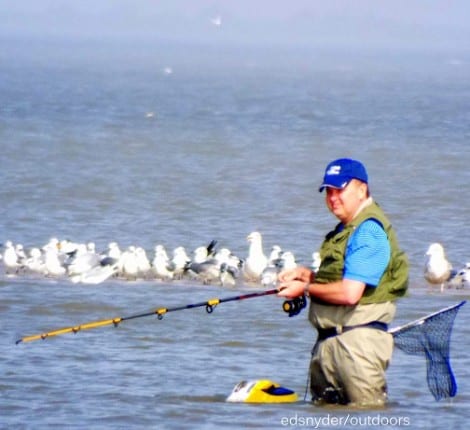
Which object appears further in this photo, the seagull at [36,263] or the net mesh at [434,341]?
the seagull at [36,263]

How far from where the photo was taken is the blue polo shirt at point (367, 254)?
28.8 feet

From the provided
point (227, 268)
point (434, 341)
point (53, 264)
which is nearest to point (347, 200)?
point (434, 341)

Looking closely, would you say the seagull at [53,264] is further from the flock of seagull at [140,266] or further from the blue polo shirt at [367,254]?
Result: the blue polo shirt at [367,254]

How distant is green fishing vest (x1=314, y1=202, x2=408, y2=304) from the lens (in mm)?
8922

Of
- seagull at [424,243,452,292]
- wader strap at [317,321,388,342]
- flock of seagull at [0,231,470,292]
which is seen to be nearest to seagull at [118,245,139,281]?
flock of seagull at [0,231,470,292]

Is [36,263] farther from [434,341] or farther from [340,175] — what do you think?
[340,175]

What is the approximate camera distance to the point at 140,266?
17.2 m

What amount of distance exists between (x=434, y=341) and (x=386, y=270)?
850 millimetres

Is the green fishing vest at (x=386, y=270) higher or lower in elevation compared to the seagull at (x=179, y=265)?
higher

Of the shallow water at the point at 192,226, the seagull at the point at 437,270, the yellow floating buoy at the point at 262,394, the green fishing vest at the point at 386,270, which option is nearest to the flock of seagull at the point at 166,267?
the seagull at the point at 437,270

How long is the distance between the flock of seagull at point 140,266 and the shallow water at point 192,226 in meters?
0.21

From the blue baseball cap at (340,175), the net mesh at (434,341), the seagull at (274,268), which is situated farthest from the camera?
the seagull at (274,268)

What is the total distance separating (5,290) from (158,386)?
4.98 meters

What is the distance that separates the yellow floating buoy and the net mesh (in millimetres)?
849
